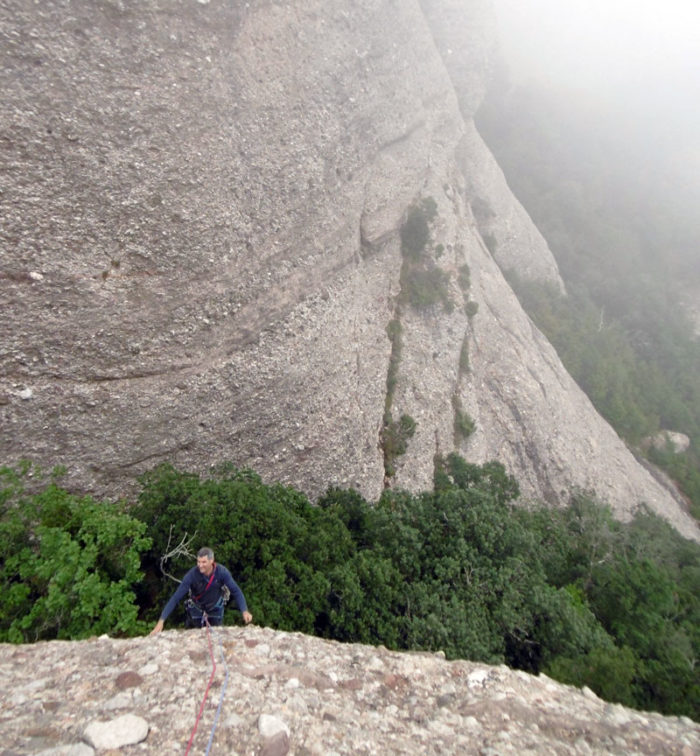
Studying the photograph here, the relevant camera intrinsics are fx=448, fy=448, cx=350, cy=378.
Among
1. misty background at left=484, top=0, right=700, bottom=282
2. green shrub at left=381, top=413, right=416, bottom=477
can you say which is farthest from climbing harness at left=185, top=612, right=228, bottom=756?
misty background at left=484, top=0, right=700, bottom=282

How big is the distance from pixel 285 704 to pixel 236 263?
13718 millimetres

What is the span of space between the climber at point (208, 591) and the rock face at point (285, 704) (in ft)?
1.46

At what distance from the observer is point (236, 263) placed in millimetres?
16188

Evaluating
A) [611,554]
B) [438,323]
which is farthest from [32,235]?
[611,554]

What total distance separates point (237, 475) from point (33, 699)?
9.59m

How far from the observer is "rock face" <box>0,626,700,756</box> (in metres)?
5.06

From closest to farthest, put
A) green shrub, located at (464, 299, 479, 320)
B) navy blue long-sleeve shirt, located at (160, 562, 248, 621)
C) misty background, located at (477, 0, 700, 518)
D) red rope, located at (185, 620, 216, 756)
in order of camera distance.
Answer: red rope, located at (185, 620, 216, 756) < navy blue long-sleeve shirt, located at (160, 562, 248, 621) < green shrub, located at (464, 299, 479, 320) < misty background, located at (477, 0, 700, 518)

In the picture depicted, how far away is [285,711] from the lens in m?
5.72

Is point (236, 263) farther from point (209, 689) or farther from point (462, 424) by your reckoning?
point (462, 424)

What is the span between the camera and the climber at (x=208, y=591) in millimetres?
7277

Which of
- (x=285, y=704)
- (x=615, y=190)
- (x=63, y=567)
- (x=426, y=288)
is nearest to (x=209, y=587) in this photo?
(x=285, y=704)

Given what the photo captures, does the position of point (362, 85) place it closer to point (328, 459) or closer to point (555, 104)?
point (328, 459)

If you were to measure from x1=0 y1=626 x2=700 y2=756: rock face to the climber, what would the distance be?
445 millimetres

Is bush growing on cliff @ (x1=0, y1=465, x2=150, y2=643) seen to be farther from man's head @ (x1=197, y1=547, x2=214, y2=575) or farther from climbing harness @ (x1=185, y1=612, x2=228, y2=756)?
man's head @ (x1=197, y1=547, x2=214, y2=575)
